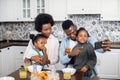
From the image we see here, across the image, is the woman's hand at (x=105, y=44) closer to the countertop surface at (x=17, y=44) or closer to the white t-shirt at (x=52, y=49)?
the white t-shirt at (x=52, y=49)

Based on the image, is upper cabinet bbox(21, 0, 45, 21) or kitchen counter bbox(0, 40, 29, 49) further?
upper cabinet bbox(21, 0, 45, 21)

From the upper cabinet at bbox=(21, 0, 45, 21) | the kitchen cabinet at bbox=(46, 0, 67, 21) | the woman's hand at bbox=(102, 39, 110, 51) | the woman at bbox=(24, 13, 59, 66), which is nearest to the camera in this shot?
the woman's hand at bbox=(102, 39, 110, 51)

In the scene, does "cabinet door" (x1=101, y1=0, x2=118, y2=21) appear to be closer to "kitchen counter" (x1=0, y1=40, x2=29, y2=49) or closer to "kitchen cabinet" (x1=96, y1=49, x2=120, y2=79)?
"kitchen cabinet" (x1=96, y1=49, x2=120, y2=79)

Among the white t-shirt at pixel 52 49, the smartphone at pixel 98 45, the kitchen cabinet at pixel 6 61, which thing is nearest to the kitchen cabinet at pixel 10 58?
the kitchen cabinet at pixel 6 61

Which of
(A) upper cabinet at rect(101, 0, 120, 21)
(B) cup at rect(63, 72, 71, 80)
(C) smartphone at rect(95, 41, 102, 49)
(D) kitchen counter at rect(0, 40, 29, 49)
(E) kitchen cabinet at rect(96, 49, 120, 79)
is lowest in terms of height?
(E) kitchen cabinet at rect(96, 49, 120, 79)

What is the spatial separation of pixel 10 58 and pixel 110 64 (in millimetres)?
1972


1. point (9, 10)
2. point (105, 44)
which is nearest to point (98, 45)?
point (105, 44)

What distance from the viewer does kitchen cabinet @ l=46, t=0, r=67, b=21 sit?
454cm

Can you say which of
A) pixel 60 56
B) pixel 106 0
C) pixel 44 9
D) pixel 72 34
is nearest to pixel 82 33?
pixel 72 34

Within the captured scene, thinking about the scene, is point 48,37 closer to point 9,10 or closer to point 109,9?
point 109,9

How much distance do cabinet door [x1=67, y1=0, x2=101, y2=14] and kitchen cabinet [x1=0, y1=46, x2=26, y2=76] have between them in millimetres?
1236

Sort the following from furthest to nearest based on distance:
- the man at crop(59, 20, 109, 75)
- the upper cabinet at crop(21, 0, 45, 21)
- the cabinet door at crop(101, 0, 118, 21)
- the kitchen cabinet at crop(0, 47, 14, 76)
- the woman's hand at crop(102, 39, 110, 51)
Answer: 1. the upper cabinet at crop(21, 0, 45, 21)
2. the kitchen cabinet at crop(0, 47, 14, 76)
3. the cabinet door at crop(101, 0, 118, 21)
4. the man at crop(59, 20, 109, 75)
5. the woman's hand at crop(102, 39, 110, 51)

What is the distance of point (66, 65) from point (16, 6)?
260 centimetres

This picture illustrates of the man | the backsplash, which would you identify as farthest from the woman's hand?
the backsplash
